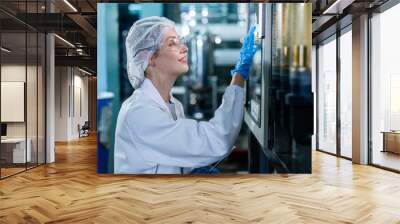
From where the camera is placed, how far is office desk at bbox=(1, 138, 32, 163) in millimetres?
6613

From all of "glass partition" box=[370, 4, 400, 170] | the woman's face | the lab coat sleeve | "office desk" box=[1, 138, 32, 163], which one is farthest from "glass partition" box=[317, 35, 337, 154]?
"office desk" box=[1, 138, 32, 163]

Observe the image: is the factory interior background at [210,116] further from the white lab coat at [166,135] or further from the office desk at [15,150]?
the white lab coat at [166,135]

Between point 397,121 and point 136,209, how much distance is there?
4892mm

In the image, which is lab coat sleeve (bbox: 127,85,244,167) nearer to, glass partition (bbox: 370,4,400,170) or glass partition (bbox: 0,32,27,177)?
glass partition (bbox: 0,32,27,177)

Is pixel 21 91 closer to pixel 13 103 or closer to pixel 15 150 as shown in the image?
pixel 13 103

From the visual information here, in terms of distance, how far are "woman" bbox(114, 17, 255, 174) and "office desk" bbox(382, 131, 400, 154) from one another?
9.56 feet

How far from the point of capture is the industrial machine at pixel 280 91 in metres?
6.05

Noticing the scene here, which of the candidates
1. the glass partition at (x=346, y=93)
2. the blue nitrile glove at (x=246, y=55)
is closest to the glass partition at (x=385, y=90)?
the glass partition at (x=346, y=93)

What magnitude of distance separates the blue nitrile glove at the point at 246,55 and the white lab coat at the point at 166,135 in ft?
0.80

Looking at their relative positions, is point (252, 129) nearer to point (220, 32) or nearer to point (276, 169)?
point (276, 169)

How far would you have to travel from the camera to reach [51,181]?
6059 mm

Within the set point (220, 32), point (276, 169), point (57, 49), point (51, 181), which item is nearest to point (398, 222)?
point (276, 169)

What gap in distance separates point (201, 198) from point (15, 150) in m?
3.92

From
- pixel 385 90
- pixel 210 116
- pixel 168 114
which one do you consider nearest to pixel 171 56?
pixel 168 114
